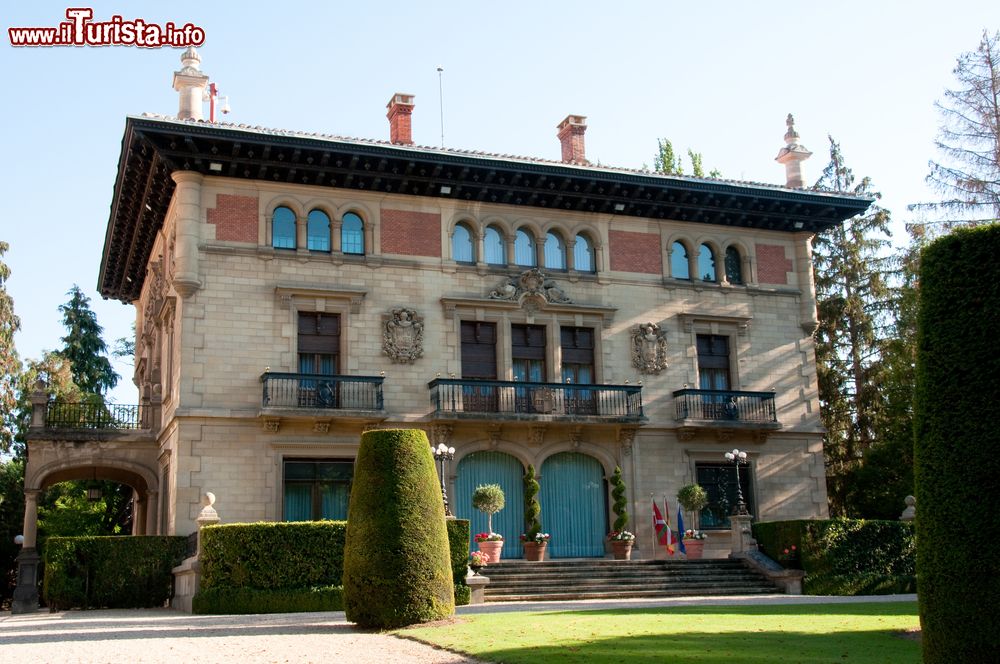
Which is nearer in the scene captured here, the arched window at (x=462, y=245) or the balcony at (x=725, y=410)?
the arched window at (x=462, y=245)

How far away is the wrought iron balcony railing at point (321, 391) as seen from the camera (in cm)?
2494

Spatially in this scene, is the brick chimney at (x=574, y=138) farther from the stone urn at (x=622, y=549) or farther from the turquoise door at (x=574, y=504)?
the stone urn at (x=622, y=549)

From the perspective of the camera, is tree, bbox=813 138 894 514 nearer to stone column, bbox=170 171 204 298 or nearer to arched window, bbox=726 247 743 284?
arched window, bbox=726 247 743 284

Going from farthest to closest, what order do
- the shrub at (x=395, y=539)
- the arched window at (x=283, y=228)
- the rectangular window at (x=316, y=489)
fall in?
the arched window at (x=283, y=228), the rectangular window at (x=316, y=489), the shrub at (x=395, y=539)

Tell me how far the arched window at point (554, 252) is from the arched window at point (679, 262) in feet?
11.0

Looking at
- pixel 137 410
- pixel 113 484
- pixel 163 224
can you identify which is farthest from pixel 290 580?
pixel 113 484

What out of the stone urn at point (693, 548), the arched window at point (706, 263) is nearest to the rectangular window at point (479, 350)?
the stone urn at point (693, 548)

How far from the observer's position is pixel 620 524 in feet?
88.4

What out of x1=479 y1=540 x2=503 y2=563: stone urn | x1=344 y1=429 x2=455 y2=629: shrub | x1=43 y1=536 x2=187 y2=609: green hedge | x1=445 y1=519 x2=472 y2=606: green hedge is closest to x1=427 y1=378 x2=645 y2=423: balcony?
x1=479 y1=540 x2=503 y2=563: stone urn

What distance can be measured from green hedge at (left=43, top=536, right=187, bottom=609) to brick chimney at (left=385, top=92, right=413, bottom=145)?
12115 millimetres

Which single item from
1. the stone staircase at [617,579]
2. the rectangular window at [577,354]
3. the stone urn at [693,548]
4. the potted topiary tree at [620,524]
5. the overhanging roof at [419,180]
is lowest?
the stone staircase at [617,579]

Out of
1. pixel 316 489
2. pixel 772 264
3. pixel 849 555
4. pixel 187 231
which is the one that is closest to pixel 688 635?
pixel 849 555

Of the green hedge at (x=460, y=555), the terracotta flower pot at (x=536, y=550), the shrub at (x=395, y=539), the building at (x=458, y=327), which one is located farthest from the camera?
the terracotta flower pot at (x=536, y=550)

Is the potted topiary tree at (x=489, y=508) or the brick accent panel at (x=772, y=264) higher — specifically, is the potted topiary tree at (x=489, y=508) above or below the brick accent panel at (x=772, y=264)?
below
